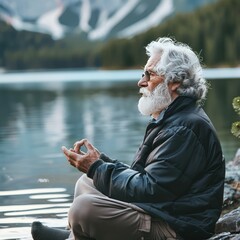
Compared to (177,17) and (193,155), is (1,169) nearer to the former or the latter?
(193,155)

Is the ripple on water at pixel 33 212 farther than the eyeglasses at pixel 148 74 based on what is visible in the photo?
Yes

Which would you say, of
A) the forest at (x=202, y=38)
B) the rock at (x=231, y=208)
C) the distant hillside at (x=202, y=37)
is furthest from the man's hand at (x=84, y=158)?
the distant hillside at (x=202, y=37)

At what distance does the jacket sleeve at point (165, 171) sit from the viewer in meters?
5.65

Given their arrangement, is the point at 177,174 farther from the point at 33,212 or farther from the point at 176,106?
the point at 33,212

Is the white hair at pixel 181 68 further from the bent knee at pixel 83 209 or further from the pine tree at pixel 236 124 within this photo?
the pine tree at pixel 236 124

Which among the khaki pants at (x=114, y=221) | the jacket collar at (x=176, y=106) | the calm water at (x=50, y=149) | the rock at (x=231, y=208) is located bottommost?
the calm water at (x=50, y=149)

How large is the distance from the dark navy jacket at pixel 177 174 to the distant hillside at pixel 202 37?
133523 millimetres

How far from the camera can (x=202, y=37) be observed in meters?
155

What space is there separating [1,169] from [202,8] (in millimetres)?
166923

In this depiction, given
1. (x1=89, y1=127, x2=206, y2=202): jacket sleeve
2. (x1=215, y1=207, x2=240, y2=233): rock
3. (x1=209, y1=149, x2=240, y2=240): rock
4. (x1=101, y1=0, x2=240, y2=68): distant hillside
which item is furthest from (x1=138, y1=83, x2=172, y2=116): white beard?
(x1=101, y1=0, x2=240, y2=68): distant hillside

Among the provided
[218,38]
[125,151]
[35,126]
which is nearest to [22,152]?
[125,151]

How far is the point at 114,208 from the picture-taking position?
585cm

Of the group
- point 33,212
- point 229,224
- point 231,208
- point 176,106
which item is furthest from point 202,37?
point 176,106

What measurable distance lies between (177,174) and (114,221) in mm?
541
